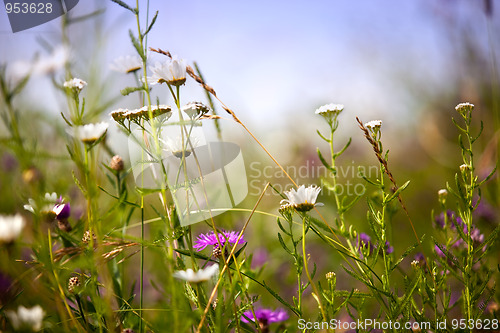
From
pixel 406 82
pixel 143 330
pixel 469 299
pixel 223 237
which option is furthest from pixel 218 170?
pixel 406 82

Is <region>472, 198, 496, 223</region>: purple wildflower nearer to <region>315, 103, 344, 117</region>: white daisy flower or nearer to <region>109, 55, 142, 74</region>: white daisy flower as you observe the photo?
<region>315, 103, 344, 117</region>: white daisy flower

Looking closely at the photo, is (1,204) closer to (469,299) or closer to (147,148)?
(147,148)

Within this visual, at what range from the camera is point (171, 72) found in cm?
67

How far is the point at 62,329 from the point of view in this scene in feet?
1.84

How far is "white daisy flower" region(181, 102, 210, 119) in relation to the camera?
0.69m

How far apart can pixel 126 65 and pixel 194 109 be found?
220mm

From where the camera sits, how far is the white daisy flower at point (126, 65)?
32.0 inches

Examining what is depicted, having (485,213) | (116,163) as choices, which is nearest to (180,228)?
(116,163)

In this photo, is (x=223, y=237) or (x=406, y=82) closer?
(x=223, y=237)

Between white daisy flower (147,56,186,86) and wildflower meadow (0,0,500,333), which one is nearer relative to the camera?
wildflower meadow (0,0,500,333)

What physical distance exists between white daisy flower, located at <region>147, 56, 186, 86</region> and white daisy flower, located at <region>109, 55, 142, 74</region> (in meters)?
0.16

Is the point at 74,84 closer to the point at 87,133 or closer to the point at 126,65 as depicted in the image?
the point at 87,133

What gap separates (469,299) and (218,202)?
505 millimetres

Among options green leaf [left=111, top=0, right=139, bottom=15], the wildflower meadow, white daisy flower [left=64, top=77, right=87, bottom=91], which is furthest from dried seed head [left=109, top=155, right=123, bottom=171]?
green leaf [left=111, top=0, right=139, bottom=15]
